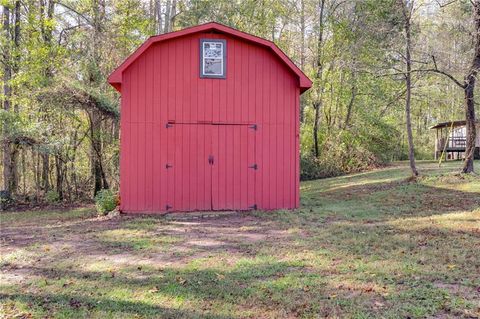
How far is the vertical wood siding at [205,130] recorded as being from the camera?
353 inches

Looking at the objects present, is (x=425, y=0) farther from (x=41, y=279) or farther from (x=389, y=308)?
(x=41, y=279)

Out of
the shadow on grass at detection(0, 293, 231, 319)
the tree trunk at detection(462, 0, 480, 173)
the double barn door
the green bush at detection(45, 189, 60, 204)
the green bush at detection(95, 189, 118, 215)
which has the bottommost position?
the green bush at detection(45, 189, 60, 204)

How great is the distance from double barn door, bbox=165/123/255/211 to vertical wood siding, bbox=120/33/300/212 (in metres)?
0.02

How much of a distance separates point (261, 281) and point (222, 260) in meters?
0.98

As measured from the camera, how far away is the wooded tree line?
11617mm

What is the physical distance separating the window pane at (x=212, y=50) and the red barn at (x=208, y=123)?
22 millimetres

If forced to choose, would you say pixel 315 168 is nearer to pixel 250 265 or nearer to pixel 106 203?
pixel 106 203

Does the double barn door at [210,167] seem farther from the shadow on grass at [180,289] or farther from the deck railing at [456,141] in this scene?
the deck railing at [456,141]

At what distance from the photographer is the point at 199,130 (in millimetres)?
9156

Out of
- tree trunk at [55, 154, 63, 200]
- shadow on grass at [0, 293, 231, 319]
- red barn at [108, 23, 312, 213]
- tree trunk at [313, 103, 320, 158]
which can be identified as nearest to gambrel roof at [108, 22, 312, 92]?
red barn at [108, 23, 312, 213]

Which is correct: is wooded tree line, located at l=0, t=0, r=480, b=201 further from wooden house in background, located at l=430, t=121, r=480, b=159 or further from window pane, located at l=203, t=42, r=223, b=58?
window pane, located at l=203, t=42, r=223, b=58

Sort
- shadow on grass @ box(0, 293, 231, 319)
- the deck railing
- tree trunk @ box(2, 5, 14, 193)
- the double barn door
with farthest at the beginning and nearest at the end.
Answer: the deck railing, tree trunk @ box(2, 5, 14, 193), the double barn door, shadow on grass @ box(0, 293, 231, 319)

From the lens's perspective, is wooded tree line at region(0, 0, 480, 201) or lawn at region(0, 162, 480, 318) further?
wooded tree line at region(0, 0, 480, 201)

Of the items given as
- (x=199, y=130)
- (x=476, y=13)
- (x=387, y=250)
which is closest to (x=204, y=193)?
(x=199, y=130)
